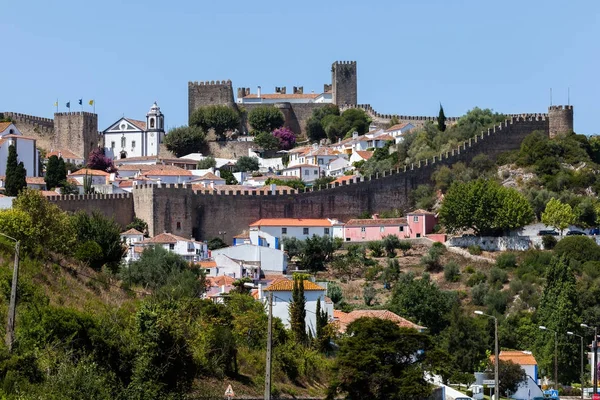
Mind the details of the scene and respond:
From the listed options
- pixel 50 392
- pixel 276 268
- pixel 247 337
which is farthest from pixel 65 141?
pixel 50 392

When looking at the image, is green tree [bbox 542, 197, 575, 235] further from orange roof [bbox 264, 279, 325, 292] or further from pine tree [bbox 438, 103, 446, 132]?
orange roof [bbox 264, 279, 325, 292]

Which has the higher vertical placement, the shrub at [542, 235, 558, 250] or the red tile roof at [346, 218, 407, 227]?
the red tile roof at [346, 218, 407, 227]

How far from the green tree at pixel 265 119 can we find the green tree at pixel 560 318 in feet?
138

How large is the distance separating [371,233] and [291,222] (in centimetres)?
383

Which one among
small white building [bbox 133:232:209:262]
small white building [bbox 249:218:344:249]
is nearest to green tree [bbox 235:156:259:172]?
small white building [bbox 249:218:344:249]

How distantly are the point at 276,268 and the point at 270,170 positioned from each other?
26809mm

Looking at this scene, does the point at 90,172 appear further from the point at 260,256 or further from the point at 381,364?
the point at 381,364

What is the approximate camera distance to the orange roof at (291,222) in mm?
67375

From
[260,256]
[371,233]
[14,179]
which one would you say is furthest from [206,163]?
[260,256]

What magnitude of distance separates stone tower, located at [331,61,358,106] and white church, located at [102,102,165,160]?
14513 mm

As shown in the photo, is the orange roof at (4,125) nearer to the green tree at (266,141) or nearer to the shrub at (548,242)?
the green tree at (266,141)

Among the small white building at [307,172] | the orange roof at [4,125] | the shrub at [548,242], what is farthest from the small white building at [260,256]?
the small white building at [307,172]

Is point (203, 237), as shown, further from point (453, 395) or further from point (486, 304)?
point (453, 395)

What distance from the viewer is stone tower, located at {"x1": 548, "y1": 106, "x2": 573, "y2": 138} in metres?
75.9
